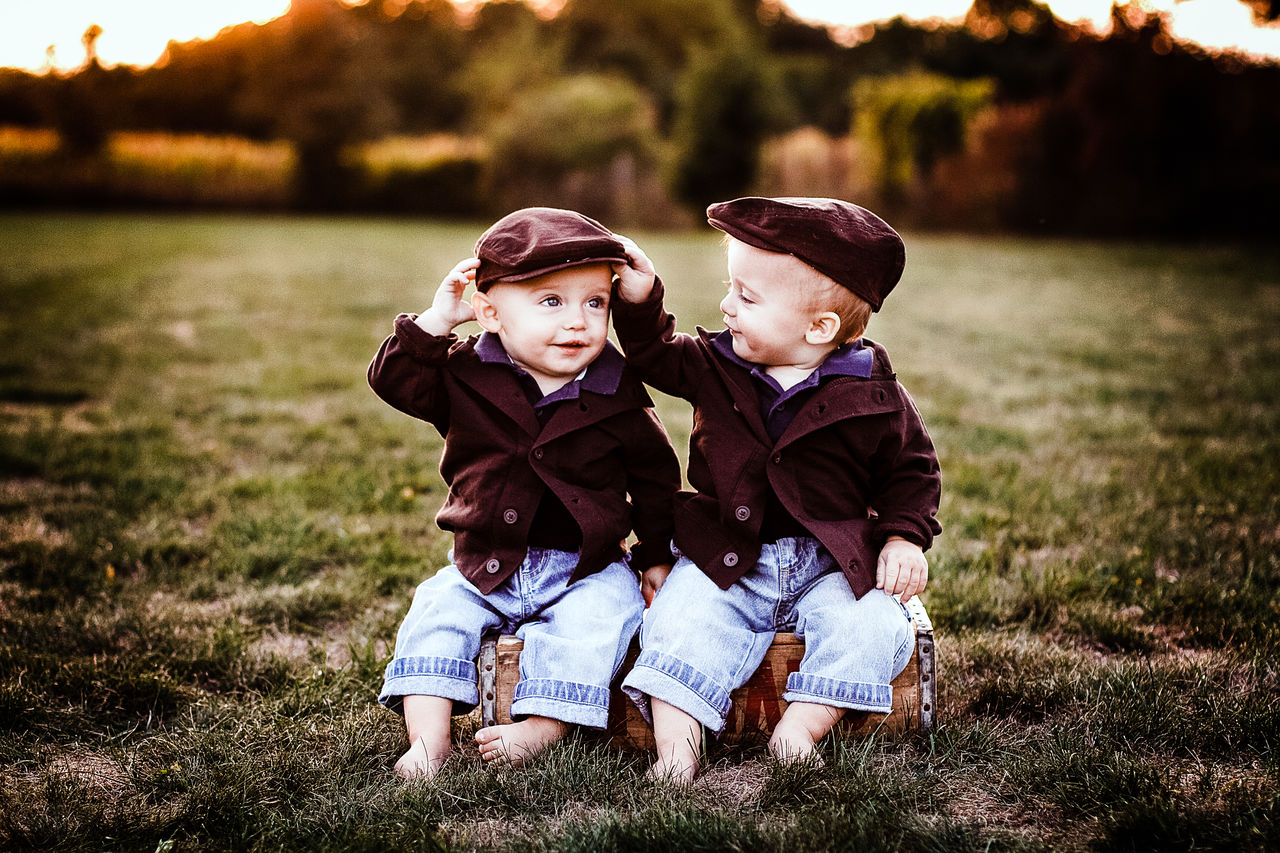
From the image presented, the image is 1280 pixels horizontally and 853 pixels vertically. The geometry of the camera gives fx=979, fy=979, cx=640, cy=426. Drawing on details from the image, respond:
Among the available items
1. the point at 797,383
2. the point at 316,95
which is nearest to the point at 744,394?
the point at 797,383

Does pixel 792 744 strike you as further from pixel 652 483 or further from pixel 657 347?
pixel 657 347

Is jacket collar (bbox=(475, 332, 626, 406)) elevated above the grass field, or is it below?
above

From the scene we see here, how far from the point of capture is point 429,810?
81.0 inches

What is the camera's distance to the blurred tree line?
15344 mm

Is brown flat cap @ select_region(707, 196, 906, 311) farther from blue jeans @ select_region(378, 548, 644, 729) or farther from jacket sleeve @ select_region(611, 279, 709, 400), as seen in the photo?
blue jeans @ select_region(378, 548, 644, 729)

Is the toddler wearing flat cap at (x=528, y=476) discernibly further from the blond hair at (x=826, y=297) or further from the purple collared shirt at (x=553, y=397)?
the blond hair at (x=826, y=297)

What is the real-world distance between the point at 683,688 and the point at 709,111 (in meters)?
19.3

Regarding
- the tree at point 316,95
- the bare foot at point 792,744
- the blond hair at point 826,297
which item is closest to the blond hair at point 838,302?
the blond hair at point 826,297

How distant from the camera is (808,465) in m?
2.38

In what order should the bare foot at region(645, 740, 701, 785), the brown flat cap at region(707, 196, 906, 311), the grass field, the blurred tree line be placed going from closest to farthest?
the grass field
the bare foot at region(645, 740, 701, 785)
the brown flat cap at region(707, 196, 906, 311)
the blurred tree line

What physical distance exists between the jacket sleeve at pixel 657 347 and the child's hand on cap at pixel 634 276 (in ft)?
0.05

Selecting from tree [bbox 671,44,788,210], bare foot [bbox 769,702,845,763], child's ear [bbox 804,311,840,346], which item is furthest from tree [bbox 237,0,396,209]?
bare foot [bbox 769,702,845,763]

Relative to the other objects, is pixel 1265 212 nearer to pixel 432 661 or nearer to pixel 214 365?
pixel 214 365

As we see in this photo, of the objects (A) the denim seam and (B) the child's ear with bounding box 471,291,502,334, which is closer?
(A) the denim seam
